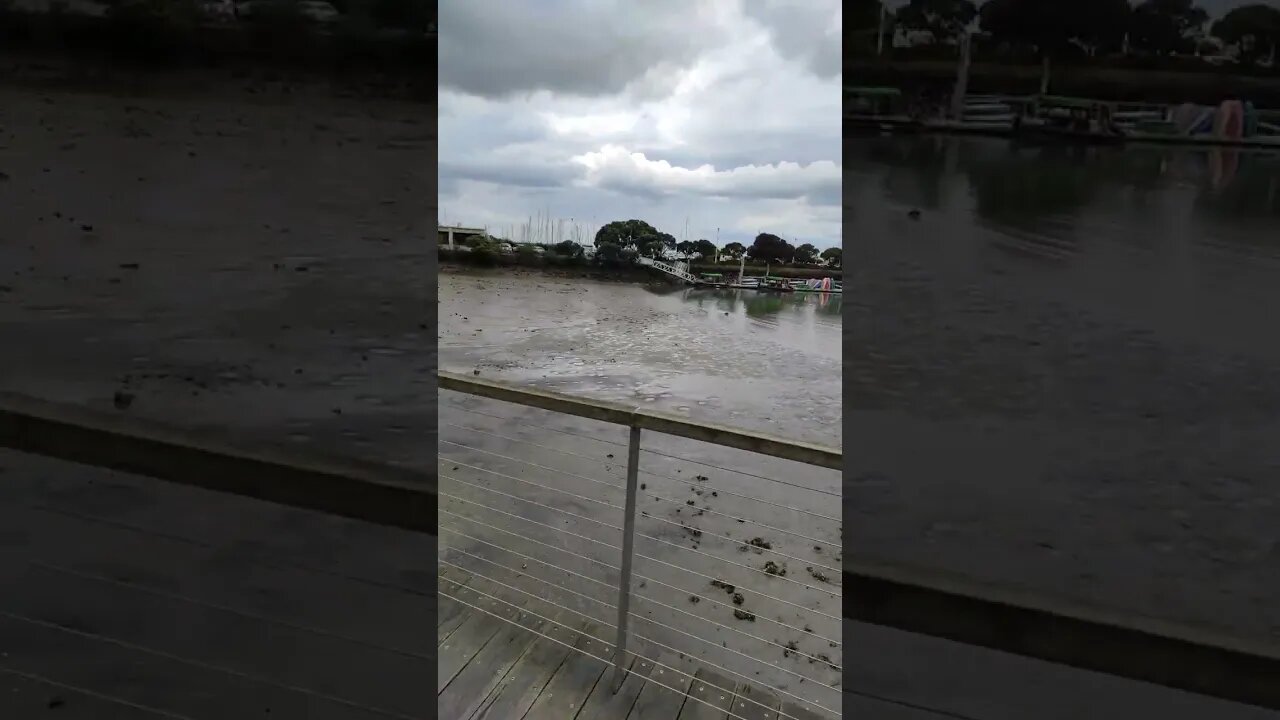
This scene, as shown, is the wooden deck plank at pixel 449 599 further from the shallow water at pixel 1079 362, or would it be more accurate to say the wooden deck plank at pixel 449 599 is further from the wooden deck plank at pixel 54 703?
the shallow water at pixel 1079 362

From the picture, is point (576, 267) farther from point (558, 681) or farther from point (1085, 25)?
point (1085, 25)

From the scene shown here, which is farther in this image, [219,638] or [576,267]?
[576,267]

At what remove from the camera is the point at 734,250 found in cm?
164

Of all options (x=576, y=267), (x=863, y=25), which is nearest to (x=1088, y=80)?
(x=863, y=25)

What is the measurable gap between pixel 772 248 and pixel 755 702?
0.89 meters

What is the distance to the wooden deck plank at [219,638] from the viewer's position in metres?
0.69

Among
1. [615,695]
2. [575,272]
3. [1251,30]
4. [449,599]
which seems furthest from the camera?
[575,272]

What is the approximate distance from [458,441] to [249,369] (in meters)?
0.91

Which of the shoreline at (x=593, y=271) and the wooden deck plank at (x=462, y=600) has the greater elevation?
the shoreline at (x=593, y=271)

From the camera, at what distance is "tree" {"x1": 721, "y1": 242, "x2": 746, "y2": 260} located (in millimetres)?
1612

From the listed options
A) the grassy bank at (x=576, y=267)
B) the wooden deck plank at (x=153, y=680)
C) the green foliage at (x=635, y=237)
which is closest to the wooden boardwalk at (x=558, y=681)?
the wooden deck plank at (x=153, y=680)

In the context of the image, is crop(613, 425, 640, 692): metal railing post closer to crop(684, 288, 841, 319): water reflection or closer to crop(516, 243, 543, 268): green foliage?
crop(684, 288, 841, 319): water reflection

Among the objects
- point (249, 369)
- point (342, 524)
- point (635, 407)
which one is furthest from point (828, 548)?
point (249, 369)

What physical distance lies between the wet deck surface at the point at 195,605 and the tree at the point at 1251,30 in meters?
0.75
